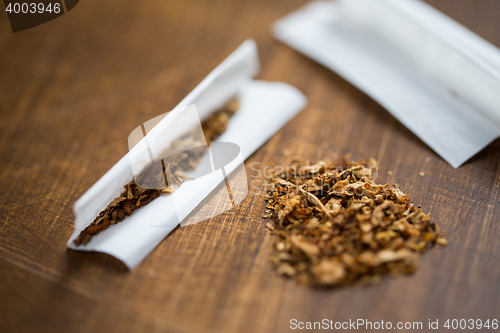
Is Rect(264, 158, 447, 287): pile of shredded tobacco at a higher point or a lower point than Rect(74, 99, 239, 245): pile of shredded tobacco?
lower

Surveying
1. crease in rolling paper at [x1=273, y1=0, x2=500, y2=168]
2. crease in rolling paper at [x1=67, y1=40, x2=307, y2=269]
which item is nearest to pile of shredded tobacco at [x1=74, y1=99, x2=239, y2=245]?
crease in rolling paper at [x1=67, y1=40, x2=307, y2=269]

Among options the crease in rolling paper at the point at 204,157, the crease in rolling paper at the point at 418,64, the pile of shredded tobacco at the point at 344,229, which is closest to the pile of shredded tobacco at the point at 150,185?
the crease in rolling paper at the point at 204,157

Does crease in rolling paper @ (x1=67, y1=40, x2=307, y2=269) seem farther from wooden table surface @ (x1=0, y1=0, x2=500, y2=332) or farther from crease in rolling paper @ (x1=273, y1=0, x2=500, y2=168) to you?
crease in rolling paper @ (x1=273, y1=0, x2=500, y2=168)

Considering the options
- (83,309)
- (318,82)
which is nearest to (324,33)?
(318,82)

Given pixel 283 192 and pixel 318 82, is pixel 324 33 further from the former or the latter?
pixel 283 192

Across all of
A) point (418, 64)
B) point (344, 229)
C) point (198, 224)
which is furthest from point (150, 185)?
point (418, 64)

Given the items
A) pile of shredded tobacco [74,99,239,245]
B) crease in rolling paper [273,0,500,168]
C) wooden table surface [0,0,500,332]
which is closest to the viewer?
wooden table surface [0,0,500,332]

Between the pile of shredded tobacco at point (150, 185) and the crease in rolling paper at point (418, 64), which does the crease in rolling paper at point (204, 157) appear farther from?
the crease in rolling paper at point (418, 64)
